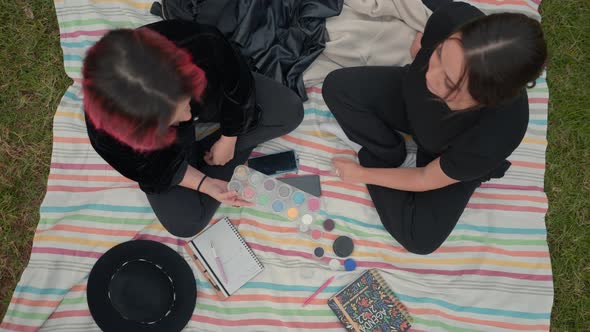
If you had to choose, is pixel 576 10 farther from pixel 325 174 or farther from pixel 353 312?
pixel 353 312

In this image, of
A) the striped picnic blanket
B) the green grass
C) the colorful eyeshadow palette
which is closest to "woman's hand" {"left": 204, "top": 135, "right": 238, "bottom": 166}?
the colorful eyeshadow palette

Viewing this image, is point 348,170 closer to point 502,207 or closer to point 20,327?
point 502,207

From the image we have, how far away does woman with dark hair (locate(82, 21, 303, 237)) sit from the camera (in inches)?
51.5

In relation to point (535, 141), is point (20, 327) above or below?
below

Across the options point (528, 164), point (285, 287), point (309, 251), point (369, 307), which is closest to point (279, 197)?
point (309, 251)

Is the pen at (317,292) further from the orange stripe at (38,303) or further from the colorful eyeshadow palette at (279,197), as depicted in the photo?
the orange stripe at (38,303)

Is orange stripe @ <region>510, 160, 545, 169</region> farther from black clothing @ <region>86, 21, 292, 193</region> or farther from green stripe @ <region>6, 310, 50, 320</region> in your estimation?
green stripe @ <region>6, 310, 50, 320</region>

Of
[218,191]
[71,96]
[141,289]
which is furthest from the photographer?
[71,96]

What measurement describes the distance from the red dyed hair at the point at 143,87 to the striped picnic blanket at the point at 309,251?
0.89m

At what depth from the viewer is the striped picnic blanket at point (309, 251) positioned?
2.14 metres

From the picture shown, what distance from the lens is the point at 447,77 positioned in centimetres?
148

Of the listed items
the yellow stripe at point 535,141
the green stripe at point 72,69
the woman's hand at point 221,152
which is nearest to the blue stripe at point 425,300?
the woman's hand at point 221,152

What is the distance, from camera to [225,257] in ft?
7.12

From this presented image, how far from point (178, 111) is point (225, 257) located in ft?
3.11
